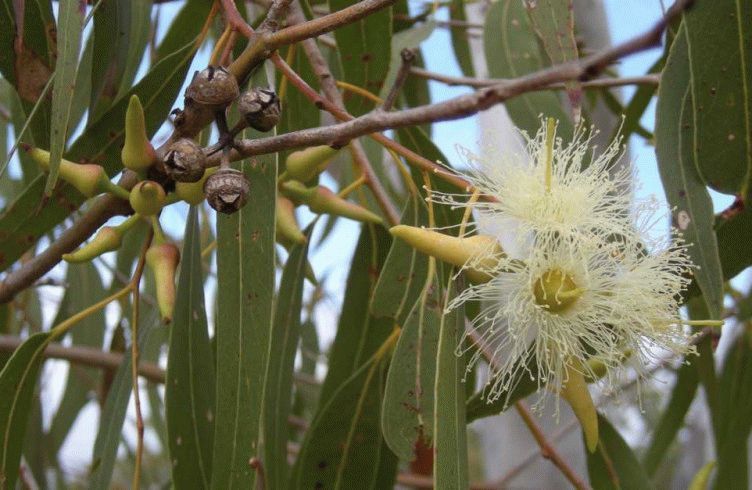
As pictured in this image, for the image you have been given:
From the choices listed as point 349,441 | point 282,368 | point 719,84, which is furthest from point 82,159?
point 719,84

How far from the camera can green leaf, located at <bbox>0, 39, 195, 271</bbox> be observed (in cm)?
113

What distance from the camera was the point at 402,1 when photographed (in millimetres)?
1685

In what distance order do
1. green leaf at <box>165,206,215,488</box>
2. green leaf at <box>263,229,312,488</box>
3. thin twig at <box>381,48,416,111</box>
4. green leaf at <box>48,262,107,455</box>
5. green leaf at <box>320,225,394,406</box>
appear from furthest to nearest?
green leaf at <box>48,262,107,455</box>, green leaf at <box>320,225,394,406</box>, green leaf at <box>263,229,312,488</box>, green leaf at <box>165,206,215,488</box>, thin twig at <box>381,48,416,111</box>

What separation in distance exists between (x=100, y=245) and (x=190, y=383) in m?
0.27

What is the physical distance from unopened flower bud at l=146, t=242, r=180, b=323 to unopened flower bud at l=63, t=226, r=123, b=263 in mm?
44

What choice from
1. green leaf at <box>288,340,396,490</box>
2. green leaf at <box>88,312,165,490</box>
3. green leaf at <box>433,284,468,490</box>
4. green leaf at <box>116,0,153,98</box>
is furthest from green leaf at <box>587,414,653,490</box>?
green leaf at <box>116,0,153,98</box>

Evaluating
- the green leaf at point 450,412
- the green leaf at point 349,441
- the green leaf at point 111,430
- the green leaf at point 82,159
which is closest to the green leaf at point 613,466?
the green leaf at point 349,441

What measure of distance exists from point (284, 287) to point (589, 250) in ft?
1.72

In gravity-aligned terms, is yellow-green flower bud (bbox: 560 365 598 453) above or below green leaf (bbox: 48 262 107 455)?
below

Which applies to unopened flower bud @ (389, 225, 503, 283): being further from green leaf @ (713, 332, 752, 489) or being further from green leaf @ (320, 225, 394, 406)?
green leaf @ (713, 332, 752, 489)

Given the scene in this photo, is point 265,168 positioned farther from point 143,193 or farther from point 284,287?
point 284,287

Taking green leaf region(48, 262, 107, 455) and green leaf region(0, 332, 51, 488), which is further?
green leaf region(48, 262, 107, 455)

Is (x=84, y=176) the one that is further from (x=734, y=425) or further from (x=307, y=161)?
(x=734, y=425)

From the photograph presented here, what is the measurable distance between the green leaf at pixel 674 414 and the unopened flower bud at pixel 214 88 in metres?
1.14
